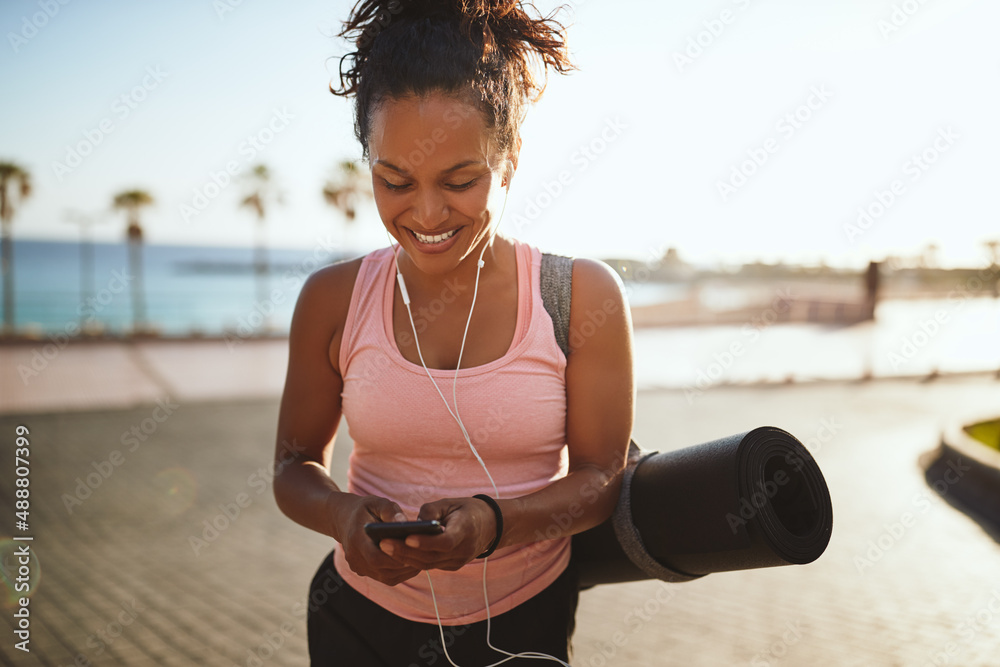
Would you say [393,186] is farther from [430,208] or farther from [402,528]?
[402,528]

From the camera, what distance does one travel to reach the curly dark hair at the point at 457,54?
145 cm

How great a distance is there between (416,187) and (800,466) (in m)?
0.97

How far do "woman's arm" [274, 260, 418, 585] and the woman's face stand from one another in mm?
248

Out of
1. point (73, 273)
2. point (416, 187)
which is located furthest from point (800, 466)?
point (73, 273)

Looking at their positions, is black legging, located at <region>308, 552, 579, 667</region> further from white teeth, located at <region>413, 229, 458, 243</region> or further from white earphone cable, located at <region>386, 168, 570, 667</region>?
white teeth, located at <region>413, 229, 458, 243</region>

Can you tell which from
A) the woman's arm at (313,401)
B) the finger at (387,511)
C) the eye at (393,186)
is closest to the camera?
the finger at (387,511)

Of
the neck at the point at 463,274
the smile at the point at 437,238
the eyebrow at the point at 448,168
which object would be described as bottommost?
the neck at the point at 463,274

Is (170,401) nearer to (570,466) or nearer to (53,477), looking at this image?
(53,477)

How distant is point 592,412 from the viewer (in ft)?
5.16

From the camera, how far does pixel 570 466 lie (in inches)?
63.8

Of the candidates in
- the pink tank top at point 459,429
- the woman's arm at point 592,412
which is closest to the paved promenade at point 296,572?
the pink tank top at point 459,429

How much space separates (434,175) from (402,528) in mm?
671

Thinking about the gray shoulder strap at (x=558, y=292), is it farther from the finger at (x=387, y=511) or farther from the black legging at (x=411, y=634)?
the black legging at (x=411, y=634)

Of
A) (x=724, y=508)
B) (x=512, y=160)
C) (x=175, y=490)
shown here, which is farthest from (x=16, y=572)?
(x=724, y=508)
